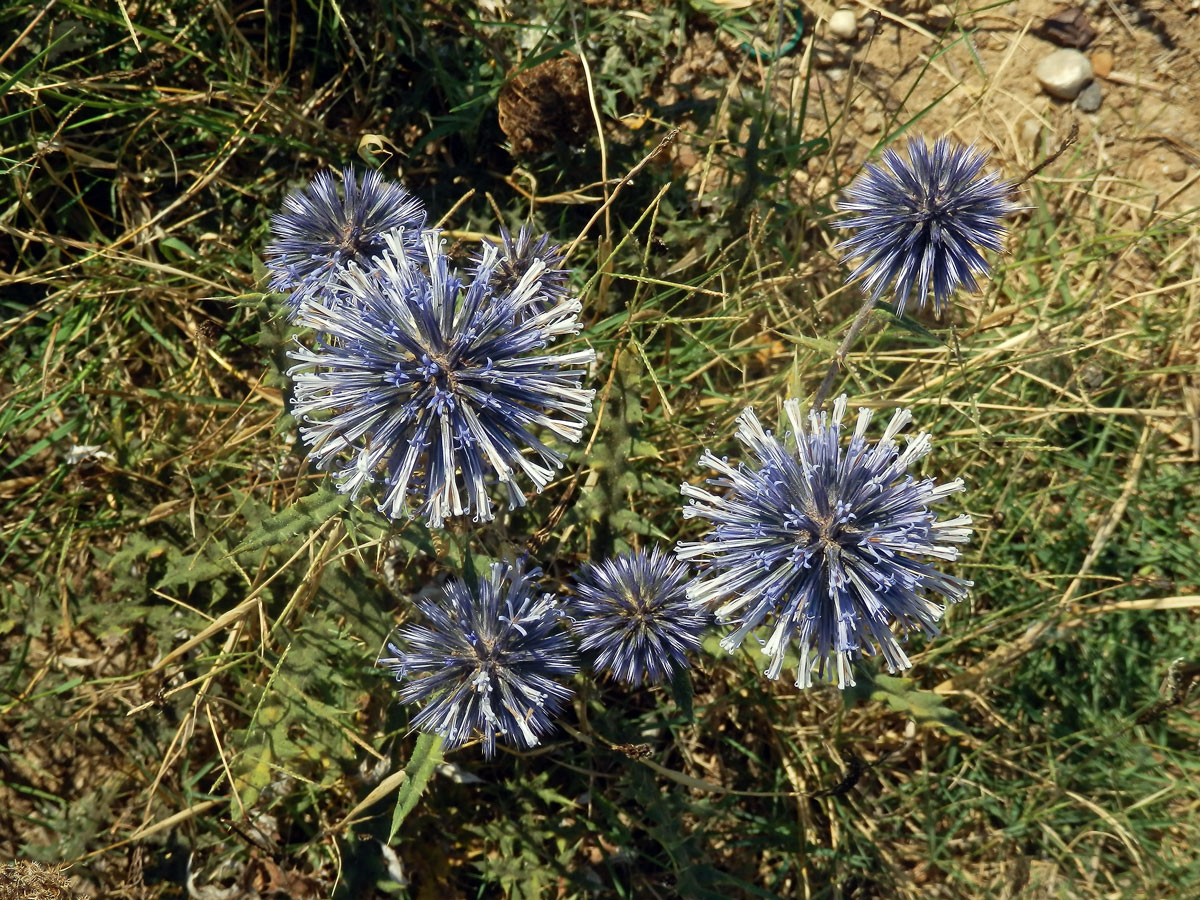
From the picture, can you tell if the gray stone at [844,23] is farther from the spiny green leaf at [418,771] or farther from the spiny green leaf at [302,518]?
the spiny green leaf at [418,771]

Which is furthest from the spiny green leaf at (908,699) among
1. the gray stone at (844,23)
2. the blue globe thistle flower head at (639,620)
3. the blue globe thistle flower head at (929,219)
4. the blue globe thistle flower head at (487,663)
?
the gray stone at (844,23)

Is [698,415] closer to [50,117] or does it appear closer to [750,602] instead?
[750,602]

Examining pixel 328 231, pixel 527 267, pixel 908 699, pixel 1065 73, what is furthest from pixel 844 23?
pixel 908 699

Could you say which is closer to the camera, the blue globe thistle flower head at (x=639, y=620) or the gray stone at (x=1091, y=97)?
the blue globe thistle flower head at (x=639, y=620)

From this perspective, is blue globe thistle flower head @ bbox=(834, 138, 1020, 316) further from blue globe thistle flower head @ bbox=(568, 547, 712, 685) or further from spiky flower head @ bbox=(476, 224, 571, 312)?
blue globe thistle flower head @ bbox=(568, 547, 712, 685)

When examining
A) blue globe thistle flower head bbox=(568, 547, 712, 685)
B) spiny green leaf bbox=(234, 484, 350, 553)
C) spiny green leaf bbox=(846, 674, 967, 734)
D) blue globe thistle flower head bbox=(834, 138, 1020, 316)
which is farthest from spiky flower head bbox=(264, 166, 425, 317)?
spiny green leaf bbox=(846, 674, 967, 734)

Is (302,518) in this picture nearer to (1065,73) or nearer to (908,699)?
(908,699)
